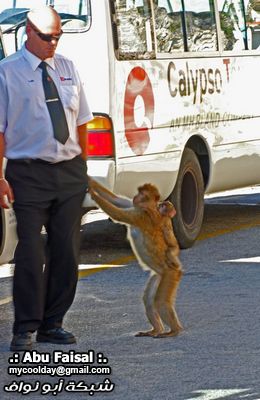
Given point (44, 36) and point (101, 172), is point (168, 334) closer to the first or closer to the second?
point (44, 36)

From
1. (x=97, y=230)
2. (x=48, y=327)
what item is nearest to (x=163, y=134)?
(x=97, y=230)

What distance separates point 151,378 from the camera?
7.85 metres

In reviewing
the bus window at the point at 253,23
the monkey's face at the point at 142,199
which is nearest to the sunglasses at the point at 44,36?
the monkey's face at the point at 142,199

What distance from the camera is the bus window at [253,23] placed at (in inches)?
562

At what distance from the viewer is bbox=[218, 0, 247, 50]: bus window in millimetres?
13781

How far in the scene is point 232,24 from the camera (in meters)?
14.0

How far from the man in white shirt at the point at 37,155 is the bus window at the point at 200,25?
15.5 ft

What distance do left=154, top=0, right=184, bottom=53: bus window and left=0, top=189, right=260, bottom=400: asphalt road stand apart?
175 centimetres

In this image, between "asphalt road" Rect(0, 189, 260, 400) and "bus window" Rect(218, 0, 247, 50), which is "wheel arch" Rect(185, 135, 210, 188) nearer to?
"asphalt road" Rect(0, 189, 260, 400)

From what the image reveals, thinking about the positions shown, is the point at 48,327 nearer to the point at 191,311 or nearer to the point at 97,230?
the point at 191,311

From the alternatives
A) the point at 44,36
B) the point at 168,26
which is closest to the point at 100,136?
the point at 168,26

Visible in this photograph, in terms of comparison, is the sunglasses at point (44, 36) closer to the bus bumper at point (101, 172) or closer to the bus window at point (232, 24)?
the bus bumper at point (101, 172)

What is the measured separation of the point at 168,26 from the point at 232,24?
1.36 metres

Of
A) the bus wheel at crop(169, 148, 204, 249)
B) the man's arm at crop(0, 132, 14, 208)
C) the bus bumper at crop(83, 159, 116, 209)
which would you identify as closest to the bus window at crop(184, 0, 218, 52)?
the bus wheel at crop(169, 148, 204, 249)
